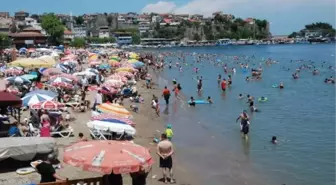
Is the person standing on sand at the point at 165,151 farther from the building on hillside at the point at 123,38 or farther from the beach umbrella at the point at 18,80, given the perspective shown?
the building on hillside at the point at 123,38

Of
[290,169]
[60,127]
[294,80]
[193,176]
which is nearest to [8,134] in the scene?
[60,127]

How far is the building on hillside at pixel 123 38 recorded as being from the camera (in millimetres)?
178750

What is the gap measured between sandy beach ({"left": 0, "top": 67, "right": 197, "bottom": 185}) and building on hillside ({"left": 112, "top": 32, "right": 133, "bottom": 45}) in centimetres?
15357

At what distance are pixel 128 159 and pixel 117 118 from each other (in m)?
7.53

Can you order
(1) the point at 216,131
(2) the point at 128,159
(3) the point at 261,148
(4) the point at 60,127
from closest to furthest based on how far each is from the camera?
(2) the point at 128,159 → (4) the point at 60,127 → (3) the point at 261,148 → (1) the point at 216,131

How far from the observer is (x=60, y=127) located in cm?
1539

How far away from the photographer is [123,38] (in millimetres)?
179375

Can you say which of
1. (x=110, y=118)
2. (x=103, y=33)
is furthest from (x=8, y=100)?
(x=103, y=33)

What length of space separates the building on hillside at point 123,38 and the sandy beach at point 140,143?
154 meters

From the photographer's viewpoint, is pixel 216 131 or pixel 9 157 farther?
pixel 216 131

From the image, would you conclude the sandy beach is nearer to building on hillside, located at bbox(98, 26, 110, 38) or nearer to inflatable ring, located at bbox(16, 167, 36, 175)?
inflatable ring, located at bbox(16, 167, 36, 175)

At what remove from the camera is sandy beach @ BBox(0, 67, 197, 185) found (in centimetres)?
1006

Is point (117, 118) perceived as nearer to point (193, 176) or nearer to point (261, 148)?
point (193, 176)

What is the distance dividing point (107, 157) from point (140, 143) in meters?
8.54
